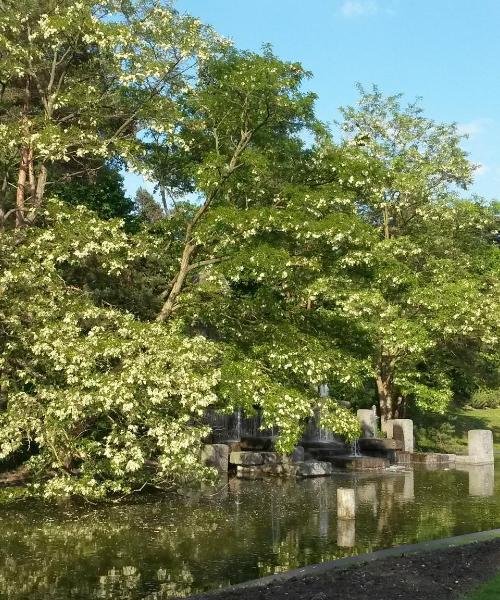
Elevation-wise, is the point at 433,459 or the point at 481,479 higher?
the point at 433,459

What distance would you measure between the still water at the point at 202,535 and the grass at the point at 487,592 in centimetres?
360

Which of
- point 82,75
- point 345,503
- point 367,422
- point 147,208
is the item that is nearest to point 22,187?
point 82,75

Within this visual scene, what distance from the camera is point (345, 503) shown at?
55.6 ft

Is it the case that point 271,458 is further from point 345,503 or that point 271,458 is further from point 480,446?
point 345,503

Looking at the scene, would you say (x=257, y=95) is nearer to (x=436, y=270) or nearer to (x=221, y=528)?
(x=221, y=528)

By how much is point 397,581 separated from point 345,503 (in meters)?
6.92

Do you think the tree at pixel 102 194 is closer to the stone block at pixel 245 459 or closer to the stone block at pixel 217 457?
the stone block at pixel 217 457

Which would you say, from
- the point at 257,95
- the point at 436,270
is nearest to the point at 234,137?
the point at 257,95

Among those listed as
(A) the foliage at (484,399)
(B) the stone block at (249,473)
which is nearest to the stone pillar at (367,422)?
(B) the stone block at (249,473)

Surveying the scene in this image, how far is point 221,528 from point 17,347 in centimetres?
681

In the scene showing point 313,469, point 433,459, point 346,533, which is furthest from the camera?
point 433,459

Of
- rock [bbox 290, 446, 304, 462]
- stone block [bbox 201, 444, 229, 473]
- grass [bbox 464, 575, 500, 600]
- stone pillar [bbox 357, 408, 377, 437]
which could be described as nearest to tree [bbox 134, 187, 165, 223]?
stone block [bbox 201, 444, 229, 473]

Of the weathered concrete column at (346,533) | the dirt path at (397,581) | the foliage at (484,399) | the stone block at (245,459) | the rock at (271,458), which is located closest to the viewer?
the dirt path at (397,581)

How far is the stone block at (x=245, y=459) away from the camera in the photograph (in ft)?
91.9
